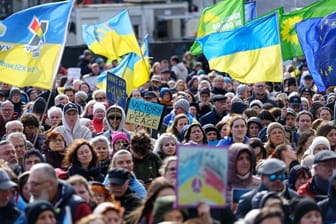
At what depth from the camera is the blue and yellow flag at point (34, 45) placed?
17875 millimetres

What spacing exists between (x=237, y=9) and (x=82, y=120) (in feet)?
19.4

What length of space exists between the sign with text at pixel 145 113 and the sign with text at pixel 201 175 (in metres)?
8.52

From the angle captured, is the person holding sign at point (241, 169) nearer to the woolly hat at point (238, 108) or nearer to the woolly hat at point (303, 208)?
the woolly hat at point (303, 208)

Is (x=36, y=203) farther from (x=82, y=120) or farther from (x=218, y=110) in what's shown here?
(x=218, y=110)

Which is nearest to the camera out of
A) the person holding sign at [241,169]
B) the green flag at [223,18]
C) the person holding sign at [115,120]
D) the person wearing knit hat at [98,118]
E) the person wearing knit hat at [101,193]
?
the person wearing knit hat at [101,193]

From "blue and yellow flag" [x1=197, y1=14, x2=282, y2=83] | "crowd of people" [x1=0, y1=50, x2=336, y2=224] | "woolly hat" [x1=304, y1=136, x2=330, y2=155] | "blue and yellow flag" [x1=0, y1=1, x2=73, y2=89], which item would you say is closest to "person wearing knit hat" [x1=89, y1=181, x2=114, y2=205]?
"crowd of people" [x1=0, y1=50, x2=336, y2=224]

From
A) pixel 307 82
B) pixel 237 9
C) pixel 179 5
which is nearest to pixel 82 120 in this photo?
pixel 237 9

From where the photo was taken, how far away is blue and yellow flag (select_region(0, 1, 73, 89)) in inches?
704

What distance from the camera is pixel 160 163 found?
1557 centimetres

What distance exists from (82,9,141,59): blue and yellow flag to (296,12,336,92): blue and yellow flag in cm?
526

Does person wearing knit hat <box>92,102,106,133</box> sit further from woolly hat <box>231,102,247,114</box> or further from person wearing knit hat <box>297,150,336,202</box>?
person wearing knit hat <box>297,150,336,202</box>

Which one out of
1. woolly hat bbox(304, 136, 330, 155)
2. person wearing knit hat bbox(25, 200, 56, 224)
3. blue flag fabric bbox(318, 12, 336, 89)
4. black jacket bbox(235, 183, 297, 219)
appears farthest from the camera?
blue flag fabric bbox(318, 12, 336, 89)

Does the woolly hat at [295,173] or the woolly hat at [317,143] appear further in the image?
the woolly hat at [317,143]

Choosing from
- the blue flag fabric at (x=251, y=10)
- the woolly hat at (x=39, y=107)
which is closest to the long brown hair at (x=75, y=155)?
the woolly hat at (x=39, y=107)
